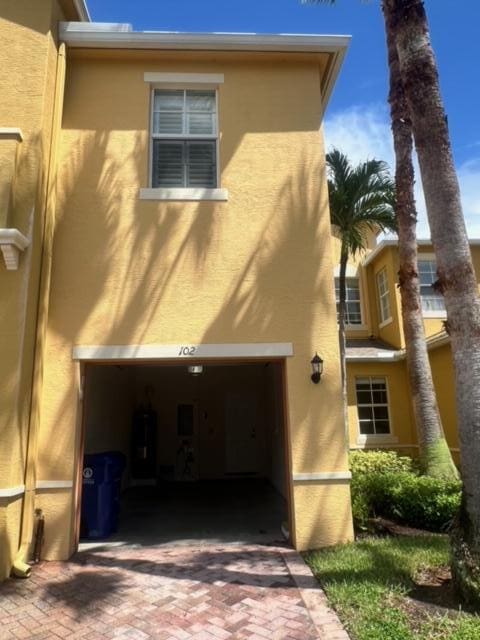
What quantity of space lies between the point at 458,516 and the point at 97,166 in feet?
22.5

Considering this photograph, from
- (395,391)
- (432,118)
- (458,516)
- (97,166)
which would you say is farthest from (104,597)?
(395,391)

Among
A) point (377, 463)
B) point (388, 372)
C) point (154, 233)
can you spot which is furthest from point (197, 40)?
point (388, 372)

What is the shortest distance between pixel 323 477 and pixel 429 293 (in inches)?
428

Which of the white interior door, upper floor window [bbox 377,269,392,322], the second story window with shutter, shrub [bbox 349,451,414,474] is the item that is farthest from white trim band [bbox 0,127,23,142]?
upper floor window [bbox 377,269,392,322]

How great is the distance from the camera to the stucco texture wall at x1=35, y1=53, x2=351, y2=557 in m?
6.84

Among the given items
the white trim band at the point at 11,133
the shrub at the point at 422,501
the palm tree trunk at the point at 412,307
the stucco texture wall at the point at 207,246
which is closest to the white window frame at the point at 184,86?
the stucco texture wall at the point at 207,246

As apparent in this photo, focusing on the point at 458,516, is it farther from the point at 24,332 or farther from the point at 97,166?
the point at 97,166

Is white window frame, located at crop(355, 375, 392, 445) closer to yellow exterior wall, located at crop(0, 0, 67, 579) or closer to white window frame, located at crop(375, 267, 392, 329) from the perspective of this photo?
white window frame, located at crop(375, 267, 392, 329)

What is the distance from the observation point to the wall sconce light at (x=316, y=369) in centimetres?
691

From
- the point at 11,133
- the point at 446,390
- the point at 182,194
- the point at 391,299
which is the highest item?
the point at 391,299

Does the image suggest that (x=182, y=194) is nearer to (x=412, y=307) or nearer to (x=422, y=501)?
(x=412, y=307)

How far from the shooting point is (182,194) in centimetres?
745

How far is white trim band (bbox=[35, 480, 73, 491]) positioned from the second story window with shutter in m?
4.68

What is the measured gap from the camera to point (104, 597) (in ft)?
16.5
